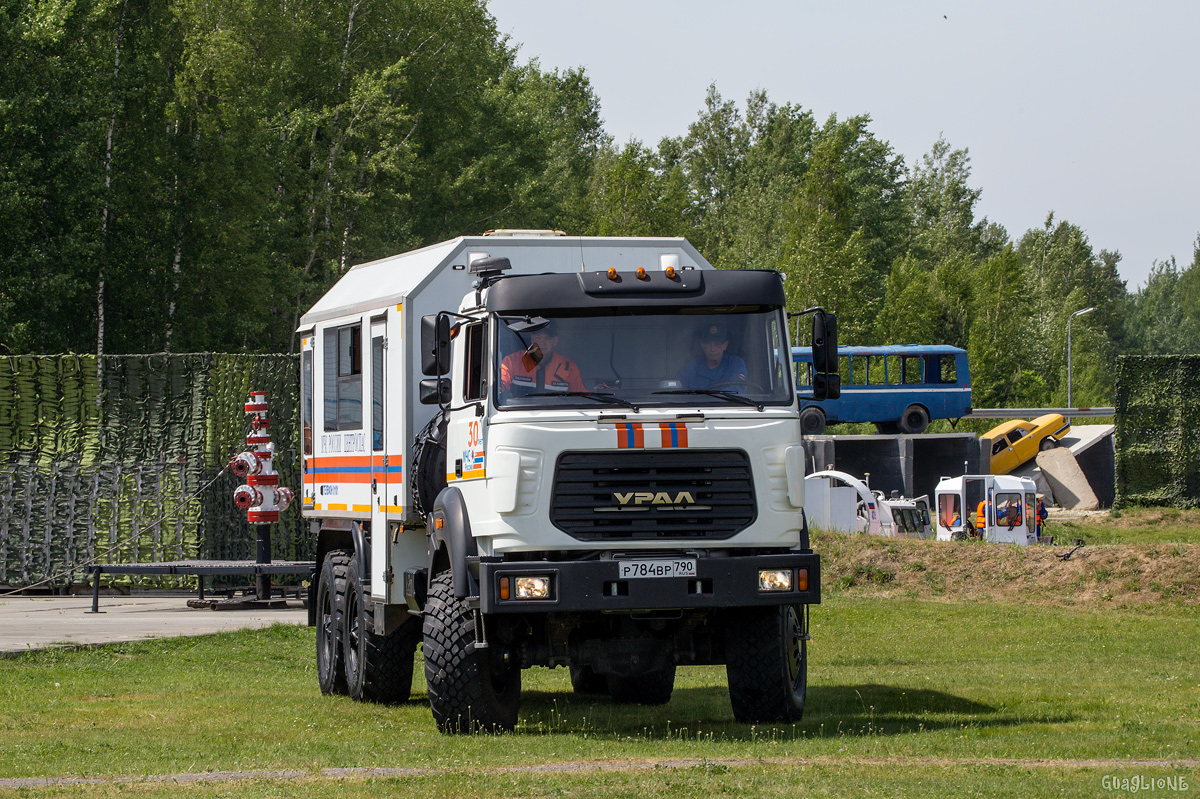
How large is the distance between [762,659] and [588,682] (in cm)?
396

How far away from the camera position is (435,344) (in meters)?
11.0

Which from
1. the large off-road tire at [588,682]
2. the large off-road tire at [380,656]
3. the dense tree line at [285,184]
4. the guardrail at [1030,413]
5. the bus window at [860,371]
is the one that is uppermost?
the dense tree line at [285,184]

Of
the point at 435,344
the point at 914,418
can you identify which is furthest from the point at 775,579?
the point at 914,418

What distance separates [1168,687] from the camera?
1416 cm

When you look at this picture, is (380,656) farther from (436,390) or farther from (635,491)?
(635,491)

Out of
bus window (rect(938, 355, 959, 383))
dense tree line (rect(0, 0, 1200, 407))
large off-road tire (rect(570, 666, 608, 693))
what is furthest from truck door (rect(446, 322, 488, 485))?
bus window (rect(938, 355, 959, 383))

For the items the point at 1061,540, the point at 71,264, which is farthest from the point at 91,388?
the point at 1061,540

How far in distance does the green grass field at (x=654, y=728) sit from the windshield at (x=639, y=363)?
235 centimetres

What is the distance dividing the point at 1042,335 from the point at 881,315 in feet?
63.0

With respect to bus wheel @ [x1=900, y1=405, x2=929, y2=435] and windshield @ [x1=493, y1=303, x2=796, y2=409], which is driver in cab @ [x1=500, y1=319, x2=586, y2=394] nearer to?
windshield @ [x1=493, y1=303, x2=796, y2=409]

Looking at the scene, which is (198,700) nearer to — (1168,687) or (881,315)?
(1168,687)

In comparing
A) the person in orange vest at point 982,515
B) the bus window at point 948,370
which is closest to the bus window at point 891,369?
the bus window at point 948,370

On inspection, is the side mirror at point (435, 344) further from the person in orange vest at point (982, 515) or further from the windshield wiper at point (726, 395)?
the person in orange vest at point (982, 515)

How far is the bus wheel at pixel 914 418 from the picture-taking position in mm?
49594
